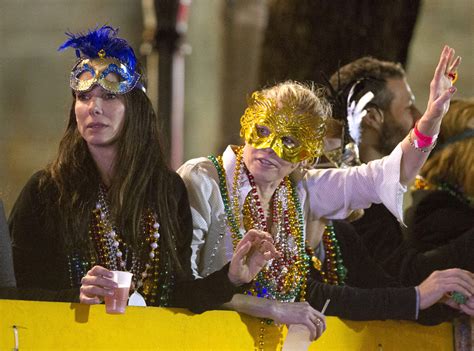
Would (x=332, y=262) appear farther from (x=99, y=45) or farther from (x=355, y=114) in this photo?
(x=99, y=45)

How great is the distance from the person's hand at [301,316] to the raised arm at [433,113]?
65 cm

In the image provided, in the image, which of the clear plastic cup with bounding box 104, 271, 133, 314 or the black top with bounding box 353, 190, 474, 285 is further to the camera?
the black top with bounding box 353, 190, 474, 285

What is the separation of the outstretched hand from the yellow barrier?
701mm

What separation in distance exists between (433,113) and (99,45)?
3.67 feet

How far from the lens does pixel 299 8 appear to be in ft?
Result: 23.6

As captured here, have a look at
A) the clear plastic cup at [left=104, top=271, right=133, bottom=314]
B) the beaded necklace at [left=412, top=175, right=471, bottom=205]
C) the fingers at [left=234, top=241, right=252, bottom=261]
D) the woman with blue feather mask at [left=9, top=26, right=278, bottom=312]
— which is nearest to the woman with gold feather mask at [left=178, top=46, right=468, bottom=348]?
the woman with blue feather mask at [left=9, top=26, right=278, bottom=312]

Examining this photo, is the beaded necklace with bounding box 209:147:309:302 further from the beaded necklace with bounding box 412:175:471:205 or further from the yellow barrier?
the beaded necklace with bounding box 412:175:471:205

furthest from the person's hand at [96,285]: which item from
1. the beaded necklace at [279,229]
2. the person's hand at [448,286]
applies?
the person's hand at [448,286]

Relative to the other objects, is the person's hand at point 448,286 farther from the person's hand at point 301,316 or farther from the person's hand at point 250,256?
the person's hand at point 250,256

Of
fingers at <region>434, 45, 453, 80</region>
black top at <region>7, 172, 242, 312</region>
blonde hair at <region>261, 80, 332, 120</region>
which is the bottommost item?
black top at <region>7, 172, 242, 312</region>

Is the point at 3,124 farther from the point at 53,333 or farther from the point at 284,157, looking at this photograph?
the point at 53,333

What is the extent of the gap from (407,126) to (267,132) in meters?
1.31

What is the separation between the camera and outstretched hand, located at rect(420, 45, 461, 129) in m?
3.93

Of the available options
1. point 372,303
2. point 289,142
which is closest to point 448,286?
point 372,303
